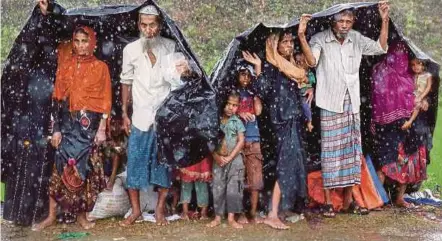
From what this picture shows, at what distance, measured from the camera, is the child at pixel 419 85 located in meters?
6.51

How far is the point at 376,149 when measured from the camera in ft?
21.9

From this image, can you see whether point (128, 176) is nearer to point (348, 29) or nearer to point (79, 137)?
point (79, 137)

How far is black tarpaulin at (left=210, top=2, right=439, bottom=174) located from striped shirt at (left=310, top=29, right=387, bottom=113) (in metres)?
0.17

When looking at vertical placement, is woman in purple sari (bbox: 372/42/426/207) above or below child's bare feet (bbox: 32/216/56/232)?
above

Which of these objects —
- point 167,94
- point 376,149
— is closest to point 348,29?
point 376,149

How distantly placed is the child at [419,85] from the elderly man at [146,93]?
7.52ft

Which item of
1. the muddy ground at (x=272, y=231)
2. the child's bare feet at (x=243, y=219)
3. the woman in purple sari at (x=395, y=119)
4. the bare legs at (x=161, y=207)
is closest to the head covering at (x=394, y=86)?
the woman in purple sari at (x=395, y=119)

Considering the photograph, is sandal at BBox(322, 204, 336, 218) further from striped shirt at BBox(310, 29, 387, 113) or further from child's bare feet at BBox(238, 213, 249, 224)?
striped shirt at BBox(310, 29, 387, 113)

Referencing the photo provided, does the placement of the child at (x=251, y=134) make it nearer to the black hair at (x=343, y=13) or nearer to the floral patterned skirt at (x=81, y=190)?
the black hair at (x=343, y=13)

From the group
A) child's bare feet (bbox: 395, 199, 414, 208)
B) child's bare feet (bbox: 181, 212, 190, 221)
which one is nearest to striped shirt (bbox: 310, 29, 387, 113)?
child's bare feet (bbox: 395, 199, 414, 208)

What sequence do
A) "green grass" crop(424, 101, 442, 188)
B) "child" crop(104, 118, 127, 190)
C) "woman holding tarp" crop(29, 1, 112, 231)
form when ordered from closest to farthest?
"woman holding tarp" crop(29, 1, 112, 231) < "child" crop(104, 118, 127, 190) < "green grass" crop(424, 101, 442, 188)

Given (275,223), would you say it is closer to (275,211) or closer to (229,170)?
(275,211)

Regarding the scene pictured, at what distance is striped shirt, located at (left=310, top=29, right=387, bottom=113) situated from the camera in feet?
20.4

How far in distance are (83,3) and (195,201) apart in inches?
362
